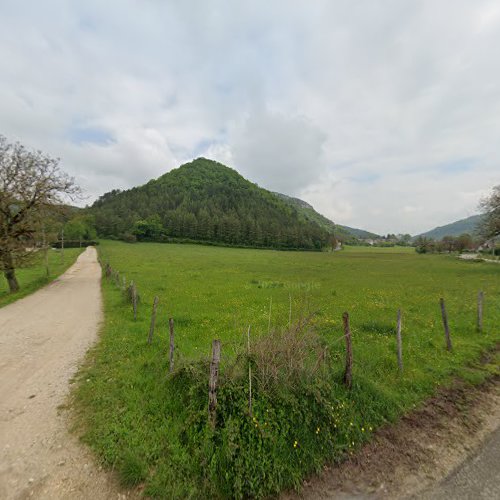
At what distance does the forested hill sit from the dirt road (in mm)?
101415

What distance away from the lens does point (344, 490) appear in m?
4.23

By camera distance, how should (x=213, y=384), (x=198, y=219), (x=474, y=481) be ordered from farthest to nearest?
(x=198, y=219)
(x=213, y=384)
(x=474, y=481)

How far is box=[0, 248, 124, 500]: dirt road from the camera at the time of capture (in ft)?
13.3

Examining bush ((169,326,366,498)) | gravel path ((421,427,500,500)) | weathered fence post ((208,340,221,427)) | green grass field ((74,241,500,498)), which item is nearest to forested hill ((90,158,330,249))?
green grass field ((74,241,500,498))

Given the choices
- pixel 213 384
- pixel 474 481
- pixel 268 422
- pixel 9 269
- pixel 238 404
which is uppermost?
pixel 9 269

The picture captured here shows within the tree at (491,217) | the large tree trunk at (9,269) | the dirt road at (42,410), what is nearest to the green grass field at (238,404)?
the dirt road at (42,410)

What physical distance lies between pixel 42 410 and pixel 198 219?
4606 inches

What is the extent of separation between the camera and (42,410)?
580 centimetres

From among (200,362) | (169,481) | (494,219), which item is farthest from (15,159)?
(494,219)

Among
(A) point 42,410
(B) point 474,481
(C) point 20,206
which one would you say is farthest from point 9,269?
(B) point 474,481

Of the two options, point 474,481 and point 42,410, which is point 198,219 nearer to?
point 42,410

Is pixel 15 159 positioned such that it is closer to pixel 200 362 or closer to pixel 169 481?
pixel 200 362

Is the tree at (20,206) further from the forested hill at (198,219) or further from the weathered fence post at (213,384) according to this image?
the forested hill at (198,219)

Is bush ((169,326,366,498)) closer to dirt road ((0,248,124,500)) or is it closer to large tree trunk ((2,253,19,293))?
dirt road ((0,248,124,500))
